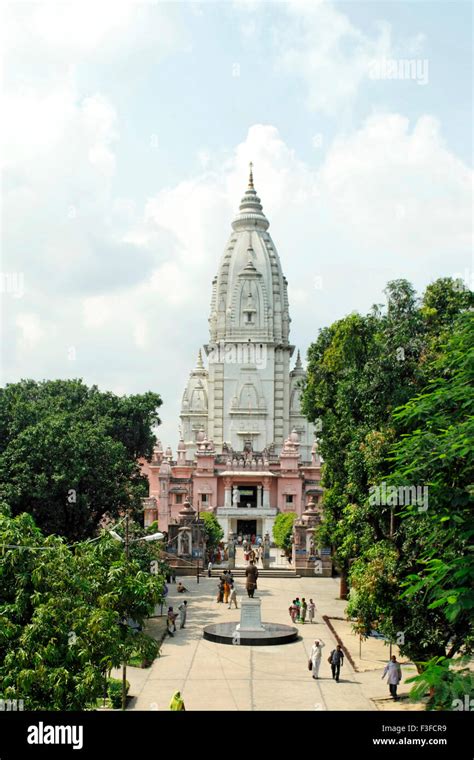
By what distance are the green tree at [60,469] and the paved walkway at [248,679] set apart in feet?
20.4

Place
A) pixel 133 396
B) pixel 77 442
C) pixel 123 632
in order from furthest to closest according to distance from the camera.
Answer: pixel 133 396 < pixel 77 442 < pixel 123 632

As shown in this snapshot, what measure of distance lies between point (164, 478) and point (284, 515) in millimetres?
10687

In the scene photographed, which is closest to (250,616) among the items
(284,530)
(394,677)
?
(394,677)

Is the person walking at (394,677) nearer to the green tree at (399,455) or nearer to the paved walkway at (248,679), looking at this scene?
the paved walkway at (248,679)

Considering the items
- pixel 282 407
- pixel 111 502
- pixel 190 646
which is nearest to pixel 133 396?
pixel 111 502

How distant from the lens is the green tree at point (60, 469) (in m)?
29.1

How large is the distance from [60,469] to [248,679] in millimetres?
12342

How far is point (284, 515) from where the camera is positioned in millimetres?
55125

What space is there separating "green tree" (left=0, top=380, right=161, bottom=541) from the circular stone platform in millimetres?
7530

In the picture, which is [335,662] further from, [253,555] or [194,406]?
[194,406]

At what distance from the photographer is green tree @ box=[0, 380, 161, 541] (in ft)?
95.6

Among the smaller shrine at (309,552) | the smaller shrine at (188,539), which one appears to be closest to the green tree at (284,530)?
the smaller shrine at (309,552)
